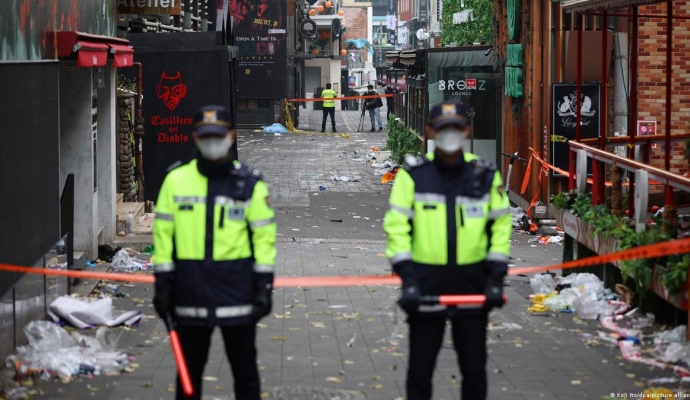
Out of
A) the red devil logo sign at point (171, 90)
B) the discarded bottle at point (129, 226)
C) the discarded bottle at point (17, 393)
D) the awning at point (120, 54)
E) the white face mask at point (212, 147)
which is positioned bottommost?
the discarded bottle at point (17, 393)

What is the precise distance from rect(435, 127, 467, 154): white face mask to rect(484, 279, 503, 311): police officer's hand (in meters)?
0.73

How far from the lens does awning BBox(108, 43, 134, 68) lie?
1311cm

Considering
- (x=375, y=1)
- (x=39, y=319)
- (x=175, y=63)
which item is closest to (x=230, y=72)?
(x=175, y=63)

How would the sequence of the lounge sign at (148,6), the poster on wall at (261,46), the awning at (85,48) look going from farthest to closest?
the poster on wall at (261,46) → the lounge sign at (148,6) → the awning at (85,48)

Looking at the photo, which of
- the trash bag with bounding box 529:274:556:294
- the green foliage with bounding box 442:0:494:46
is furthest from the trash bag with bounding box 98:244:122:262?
the green foliage with bounding box 442:0:494:46

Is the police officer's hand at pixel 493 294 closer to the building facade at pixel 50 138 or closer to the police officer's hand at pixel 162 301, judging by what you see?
the police officer's hand at pixel 162 301

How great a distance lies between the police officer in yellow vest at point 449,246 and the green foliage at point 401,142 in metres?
20.3

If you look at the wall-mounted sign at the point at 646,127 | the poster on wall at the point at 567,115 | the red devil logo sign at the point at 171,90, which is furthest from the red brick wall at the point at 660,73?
the red devil logo sign at the point at 171,90

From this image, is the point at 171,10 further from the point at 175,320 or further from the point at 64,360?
the point at 175,320

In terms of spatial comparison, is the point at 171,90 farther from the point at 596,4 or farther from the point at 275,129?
the point at 275,129

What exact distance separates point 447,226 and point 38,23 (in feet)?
18.1

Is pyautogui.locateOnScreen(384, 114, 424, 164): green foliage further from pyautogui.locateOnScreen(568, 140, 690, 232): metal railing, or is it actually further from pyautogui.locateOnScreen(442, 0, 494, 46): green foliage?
pyautogui.locateOnScreen(568, 140, 690, 232): metal railing

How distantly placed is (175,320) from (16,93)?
11.9 feet

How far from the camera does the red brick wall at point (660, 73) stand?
59.7 feet
